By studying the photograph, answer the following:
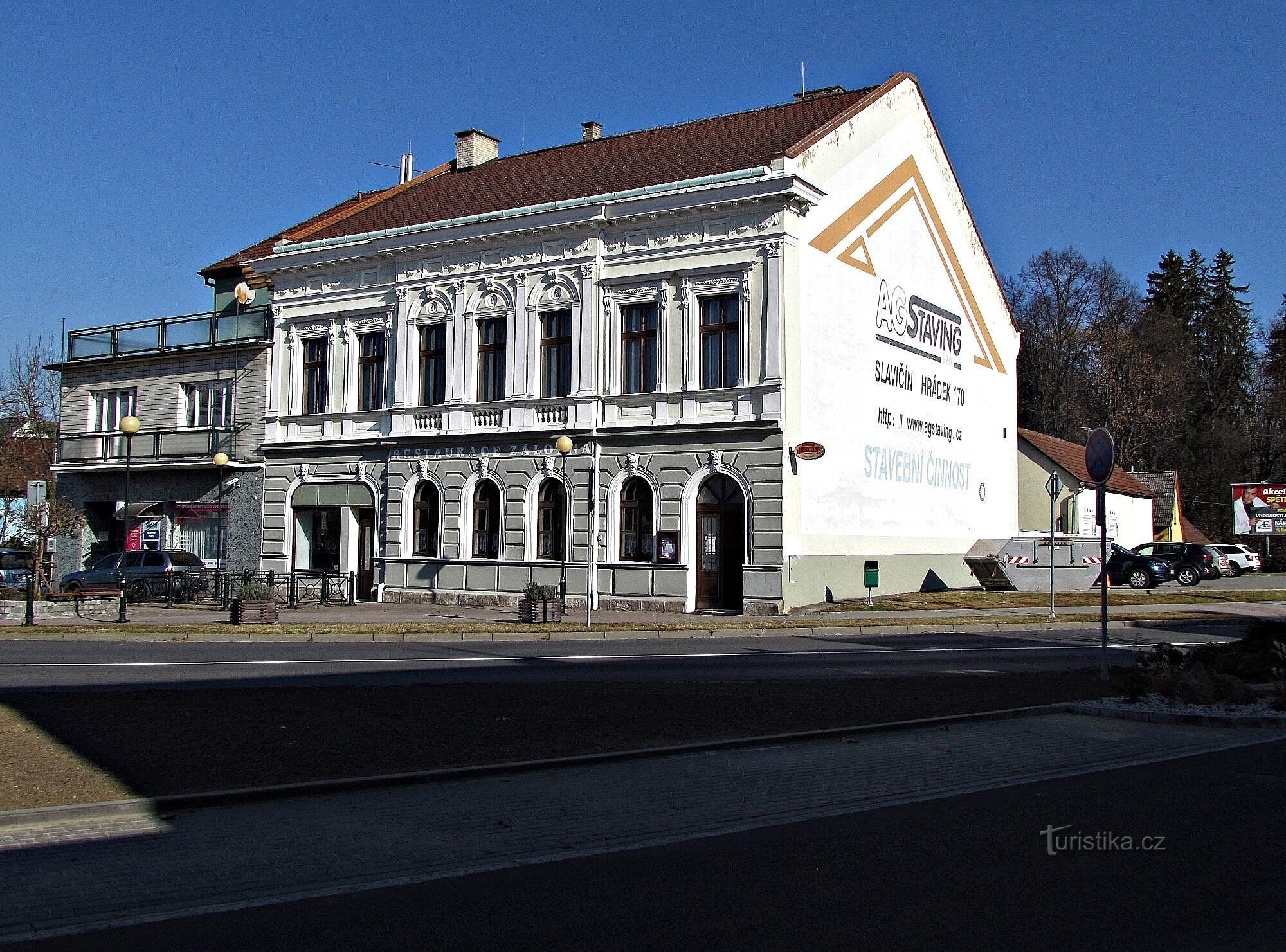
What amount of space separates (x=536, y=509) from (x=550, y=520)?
1.60 ft

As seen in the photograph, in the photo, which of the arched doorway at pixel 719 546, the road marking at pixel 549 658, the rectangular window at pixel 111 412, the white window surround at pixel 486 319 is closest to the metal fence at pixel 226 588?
the white window surround at pixel 486 319

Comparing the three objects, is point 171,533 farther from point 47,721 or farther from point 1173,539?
point 1173,539

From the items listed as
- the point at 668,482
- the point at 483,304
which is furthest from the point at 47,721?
the point at 483,304

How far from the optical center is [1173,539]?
195ft

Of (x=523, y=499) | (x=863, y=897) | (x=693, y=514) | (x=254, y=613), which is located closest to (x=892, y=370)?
(x=693, y=514)

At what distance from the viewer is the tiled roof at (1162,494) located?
59500mm

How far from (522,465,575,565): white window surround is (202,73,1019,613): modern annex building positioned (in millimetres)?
55

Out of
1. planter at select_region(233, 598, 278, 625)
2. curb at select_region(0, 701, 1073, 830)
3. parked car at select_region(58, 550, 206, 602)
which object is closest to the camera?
curb at select_region(0, 701, 1073, 830)

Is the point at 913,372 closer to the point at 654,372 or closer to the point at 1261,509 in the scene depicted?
the point at 654,372

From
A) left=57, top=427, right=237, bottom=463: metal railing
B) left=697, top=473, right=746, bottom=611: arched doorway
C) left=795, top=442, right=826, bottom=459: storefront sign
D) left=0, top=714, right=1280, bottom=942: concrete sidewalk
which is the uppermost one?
left=57, top=427, right=237, bottom=463: metal railing

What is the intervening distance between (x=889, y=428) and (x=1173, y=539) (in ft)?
108

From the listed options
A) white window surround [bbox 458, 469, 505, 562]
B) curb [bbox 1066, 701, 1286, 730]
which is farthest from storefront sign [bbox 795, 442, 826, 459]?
curb [bbox 1066, 701, 1286, 730]

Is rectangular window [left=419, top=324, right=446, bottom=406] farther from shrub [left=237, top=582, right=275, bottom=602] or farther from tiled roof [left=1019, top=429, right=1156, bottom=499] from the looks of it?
tiled roof [left=1019, top=429, right=1156, bottom=499]

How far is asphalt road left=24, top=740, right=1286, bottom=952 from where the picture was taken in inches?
213
